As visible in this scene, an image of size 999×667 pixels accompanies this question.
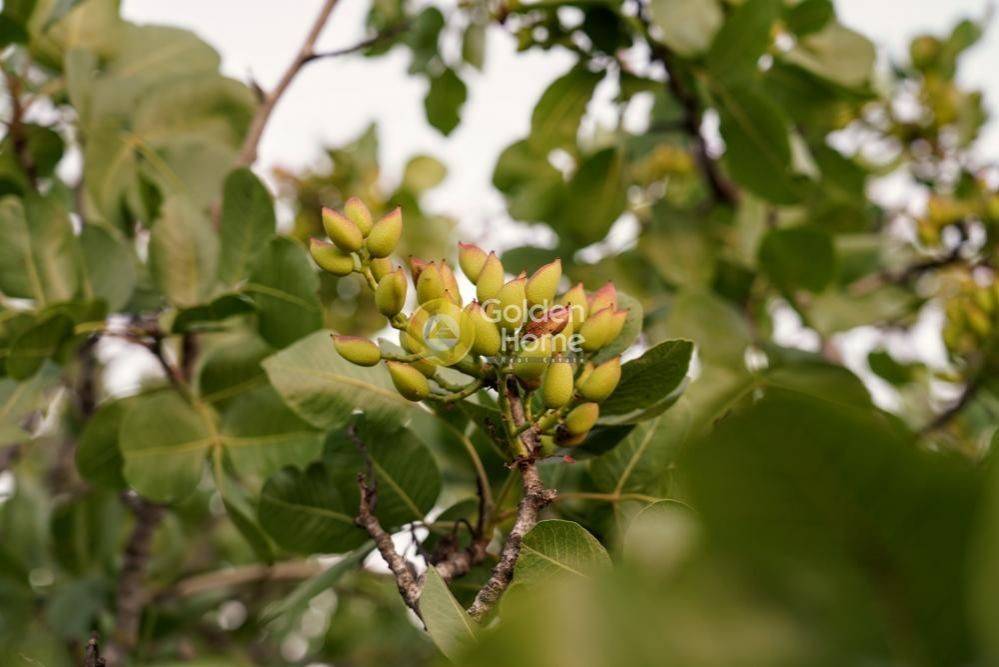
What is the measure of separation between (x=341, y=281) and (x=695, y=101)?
1015mm

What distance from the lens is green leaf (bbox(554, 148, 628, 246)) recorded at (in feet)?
5.11

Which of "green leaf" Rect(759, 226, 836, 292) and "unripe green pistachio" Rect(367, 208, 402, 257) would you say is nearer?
"unripe green pistachio" Rect(367, 208, 402, 257)

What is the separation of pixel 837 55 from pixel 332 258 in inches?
43.7

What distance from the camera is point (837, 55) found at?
1503 mm

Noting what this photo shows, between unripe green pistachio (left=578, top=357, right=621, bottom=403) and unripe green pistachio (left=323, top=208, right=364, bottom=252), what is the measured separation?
0.77 ft

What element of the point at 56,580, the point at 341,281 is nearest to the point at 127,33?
the point at 341,281

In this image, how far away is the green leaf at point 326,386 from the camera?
0.81 metres

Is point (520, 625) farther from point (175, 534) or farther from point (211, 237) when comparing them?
point (175, 534)

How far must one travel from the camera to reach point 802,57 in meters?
1.49

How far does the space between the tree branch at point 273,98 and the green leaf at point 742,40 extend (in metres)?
0.59

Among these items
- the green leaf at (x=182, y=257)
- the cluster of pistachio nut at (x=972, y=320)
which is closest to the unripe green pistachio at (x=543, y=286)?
the green leaf at (x=182, y=257)

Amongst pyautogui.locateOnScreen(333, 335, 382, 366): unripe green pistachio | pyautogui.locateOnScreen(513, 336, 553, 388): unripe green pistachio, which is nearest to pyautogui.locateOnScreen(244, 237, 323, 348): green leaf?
pyautogui.locateOnScreen(333, 335, 382, 366): unripe green pistachio

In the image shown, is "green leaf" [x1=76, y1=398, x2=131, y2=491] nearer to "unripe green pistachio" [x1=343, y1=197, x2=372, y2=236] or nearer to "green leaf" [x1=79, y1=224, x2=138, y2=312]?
"green leaf" [x1=79, y1=224, x2=138, y2=312]

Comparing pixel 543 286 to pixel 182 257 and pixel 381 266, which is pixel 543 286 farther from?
pixel 182 257
